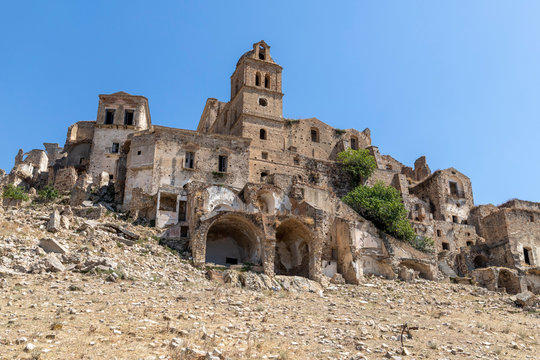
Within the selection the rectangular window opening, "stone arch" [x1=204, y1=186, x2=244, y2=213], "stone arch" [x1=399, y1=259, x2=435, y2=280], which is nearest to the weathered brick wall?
"stone arch" [x1=204, y1=186, x2=244, y2=213]

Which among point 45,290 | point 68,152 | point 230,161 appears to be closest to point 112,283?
point 45,290

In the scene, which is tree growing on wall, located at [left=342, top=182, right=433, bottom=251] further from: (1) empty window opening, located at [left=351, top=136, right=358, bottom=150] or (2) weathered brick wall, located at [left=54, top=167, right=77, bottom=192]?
(2) weathered brick wall, located at [left=54, top=167, right=77, bottom=192]

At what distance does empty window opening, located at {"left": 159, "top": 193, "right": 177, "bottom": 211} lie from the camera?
35.6 metres

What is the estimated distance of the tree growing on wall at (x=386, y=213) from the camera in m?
38.6

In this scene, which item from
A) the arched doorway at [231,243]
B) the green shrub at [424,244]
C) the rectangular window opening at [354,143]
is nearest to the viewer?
the arched doorway at [231,243]

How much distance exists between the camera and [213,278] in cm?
2692

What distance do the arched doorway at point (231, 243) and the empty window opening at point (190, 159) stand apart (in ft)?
23.1

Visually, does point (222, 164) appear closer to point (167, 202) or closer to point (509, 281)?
point (167, 202)

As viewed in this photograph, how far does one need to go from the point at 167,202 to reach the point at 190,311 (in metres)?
18.9

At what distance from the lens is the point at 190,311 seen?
708 inches

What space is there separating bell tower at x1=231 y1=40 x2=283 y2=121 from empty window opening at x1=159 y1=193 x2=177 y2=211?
15.4 m

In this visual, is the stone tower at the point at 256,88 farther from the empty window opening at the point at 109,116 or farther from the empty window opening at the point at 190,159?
the empty window opening at the point at 109,116

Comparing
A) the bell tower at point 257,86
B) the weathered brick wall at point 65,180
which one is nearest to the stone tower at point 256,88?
the bell tower at point 257,86

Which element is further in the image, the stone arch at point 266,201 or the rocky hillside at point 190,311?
the stone arch at point 266,201
